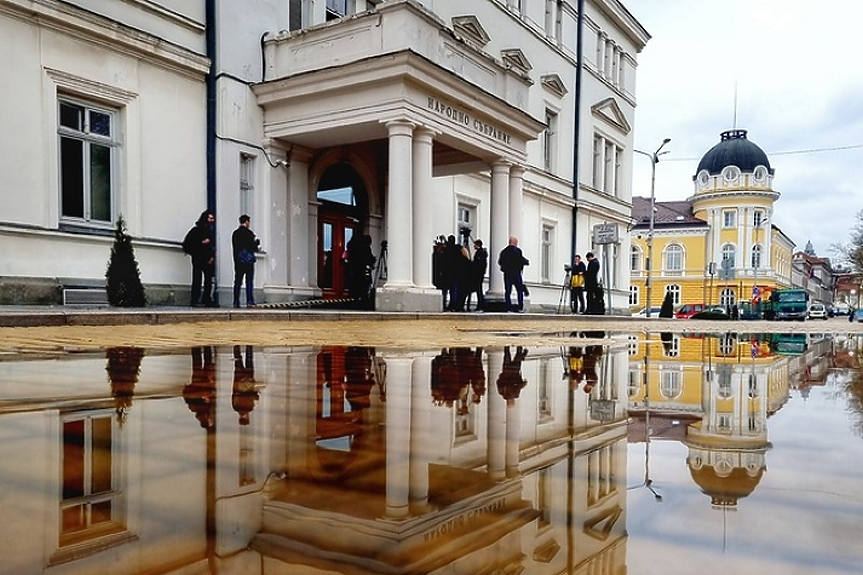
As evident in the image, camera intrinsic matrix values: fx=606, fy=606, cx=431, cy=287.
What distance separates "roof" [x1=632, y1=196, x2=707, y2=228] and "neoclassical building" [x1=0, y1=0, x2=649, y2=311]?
44800 millimetres

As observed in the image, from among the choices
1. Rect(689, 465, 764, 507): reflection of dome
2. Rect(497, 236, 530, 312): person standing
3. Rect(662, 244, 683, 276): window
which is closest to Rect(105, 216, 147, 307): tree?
Rect(497, 236, 530, 312): person standing

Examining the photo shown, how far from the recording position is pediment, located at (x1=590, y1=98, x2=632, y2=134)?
2416cm

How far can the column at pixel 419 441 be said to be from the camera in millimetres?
946

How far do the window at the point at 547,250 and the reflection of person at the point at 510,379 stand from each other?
1849 cm

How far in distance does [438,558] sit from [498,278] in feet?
48.3

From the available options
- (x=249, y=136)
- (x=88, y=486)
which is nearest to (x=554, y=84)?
(x=249, y=136)

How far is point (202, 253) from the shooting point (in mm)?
10508

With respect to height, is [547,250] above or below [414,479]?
above

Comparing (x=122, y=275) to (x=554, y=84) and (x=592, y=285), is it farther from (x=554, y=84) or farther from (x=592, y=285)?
A: (x=554, y=84)

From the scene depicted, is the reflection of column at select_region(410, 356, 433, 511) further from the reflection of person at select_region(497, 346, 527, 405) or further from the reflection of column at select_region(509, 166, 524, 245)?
the reflection of column at select_region(509, 166, 524, 245)

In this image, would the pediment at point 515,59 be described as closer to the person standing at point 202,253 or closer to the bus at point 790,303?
the person standing at point 202,253

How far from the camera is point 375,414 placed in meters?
1.66

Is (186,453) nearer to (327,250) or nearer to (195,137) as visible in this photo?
(195,137)

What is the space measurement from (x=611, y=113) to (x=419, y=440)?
86.2ft
